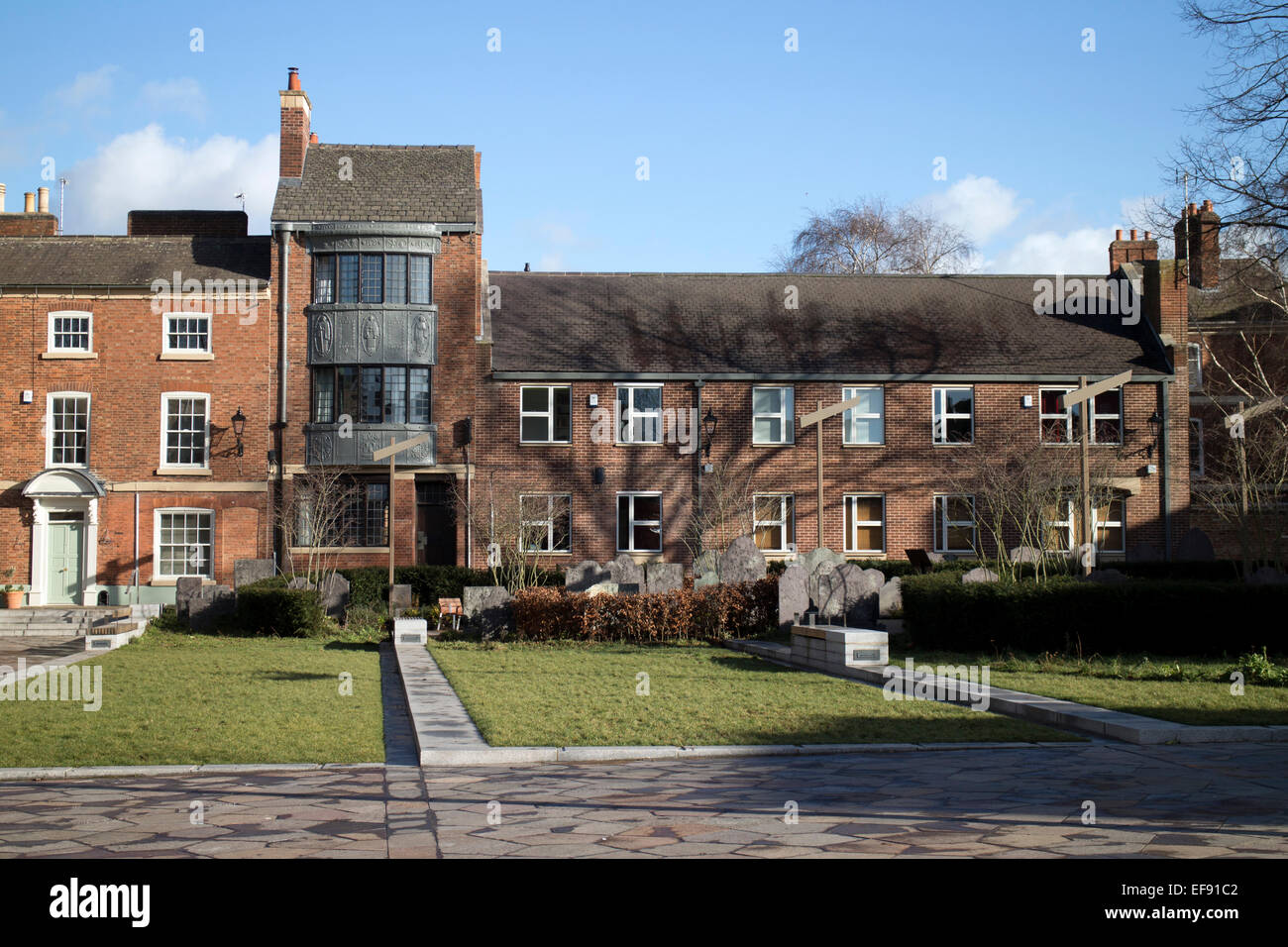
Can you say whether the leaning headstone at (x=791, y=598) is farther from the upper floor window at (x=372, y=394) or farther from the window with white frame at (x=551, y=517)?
the upper floor window at (x=372, y=394)

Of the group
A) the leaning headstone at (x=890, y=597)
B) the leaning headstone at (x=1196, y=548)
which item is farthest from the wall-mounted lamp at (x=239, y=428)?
the leaning headstone at (x=1196, y=548)

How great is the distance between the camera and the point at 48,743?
10344 millimetres

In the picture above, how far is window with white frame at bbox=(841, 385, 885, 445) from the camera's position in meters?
33.5

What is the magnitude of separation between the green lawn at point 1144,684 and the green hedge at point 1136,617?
0.41 metres

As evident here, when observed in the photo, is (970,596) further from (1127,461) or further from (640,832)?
(1127,461)

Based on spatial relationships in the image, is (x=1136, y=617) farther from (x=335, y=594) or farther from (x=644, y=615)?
(x=335, y=594)

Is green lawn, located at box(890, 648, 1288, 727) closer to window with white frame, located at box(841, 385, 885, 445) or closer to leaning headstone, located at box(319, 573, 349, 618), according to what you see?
leaning headstone, located at box(319, 573, 349, 618)

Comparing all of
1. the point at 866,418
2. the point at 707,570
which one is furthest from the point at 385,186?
the point at 707,570

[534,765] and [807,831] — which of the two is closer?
[807,831]

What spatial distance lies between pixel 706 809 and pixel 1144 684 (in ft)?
27.4

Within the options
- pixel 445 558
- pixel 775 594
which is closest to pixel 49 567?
pixel 445 558

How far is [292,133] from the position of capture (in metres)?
33.3

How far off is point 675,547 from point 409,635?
41.5ft

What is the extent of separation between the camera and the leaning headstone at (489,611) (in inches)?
859
